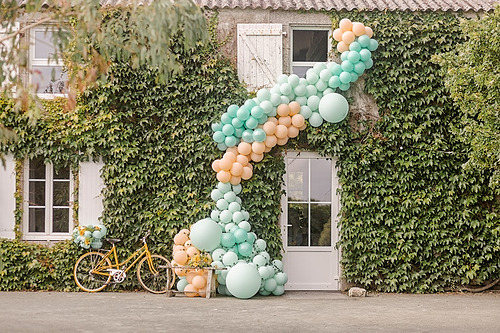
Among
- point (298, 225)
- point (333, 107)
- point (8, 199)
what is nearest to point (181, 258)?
point (298, 225)

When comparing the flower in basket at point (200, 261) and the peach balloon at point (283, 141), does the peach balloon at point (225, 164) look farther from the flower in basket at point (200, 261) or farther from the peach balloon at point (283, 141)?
the flower in basket at point (200, 261)

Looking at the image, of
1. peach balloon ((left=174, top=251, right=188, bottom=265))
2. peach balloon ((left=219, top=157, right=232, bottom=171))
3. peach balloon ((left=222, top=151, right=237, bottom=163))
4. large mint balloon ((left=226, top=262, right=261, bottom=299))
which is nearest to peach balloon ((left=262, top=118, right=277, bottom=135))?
peach balloon ((left=222, top=151, right=237, bottom=163))

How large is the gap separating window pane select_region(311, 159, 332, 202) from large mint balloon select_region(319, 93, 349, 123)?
0.93 meters

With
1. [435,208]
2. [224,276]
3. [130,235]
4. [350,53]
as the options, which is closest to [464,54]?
[350,53]

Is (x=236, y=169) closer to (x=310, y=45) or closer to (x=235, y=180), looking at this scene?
(x=235, y=180)

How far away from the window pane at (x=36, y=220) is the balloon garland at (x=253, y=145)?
2451 millimetres

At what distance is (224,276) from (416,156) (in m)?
3.84

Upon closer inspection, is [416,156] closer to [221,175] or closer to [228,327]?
[221,175]

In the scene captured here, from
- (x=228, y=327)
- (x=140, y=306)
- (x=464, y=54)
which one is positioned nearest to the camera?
(x=228, y=327)

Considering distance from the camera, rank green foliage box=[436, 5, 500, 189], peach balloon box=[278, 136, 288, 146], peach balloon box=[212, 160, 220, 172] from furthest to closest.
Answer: peach balloon box=[278, 136, 288, 146] → peach balloon box=[212, 160, 220, 172] → green foliage box=[436, 5, 500, 189]

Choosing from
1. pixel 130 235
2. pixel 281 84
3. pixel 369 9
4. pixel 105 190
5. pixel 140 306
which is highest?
pixel 369 9

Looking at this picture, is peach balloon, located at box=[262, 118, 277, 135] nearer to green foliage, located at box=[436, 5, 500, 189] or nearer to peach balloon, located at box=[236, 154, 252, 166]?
peach balloon, located at box=[236, 154, 252, 166]

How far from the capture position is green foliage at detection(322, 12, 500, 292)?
11703 mm

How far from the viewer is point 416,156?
1177 centimetres
